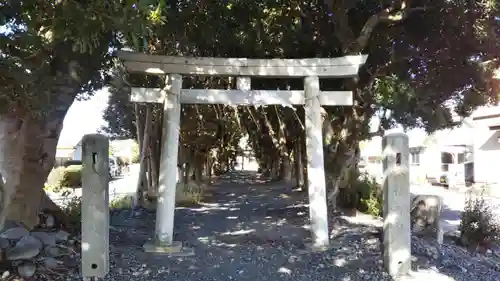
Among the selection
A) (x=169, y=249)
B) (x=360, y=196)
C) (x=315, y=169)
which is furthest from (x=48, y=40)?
(x=360, y=196)

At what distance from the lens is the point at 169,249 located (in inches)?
296

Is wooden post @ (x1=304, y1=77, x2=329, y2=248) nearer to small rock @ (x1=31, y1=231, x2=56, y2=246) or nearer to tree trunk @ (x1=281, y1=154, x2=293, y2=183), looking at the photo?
small rock @ (x1=31, y1=231, x2=56, y2=246)

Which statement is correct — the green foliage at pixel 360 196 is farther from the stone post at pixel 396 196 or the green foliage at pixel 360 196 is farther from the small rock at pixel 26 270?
the small rock at pixel 26 270

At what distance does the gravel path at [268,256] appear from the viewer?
6637 mm

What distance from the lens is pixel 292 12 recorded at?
10.4 meters

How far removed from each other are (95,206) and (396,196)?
429 cm

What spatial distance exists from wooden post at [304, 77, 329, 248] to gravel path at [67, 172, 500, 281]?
1.15 ft

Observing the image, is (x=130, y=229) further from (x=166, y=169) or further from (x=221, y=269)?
(x=221, y=269)

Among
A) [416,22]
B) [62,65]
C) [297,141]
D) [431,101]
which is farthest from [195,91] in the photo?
[297,141]

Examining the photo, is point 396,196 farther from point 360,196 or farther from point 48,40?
point 360,196

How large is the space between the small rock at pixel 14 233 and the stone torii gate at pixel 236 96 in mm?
1970

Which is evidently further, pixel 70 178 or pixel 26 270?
pixel 70 178

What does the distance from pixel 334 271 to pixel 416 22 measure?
5.65 m

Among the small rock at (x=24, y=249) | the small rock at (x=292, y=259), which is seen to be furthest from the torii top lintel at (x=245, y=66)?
the small rock at (x=24, y=249)
